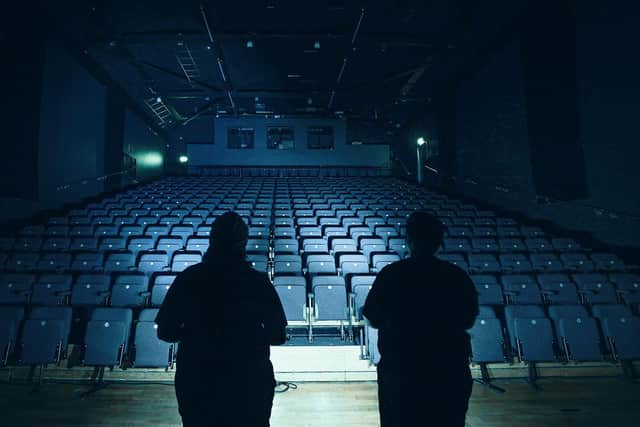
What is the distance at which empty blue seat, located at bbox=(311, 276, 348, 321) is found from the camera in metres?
3.58

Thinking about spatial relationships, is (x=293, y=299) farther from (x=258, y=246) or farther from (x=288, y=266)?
(x=258, y=246)

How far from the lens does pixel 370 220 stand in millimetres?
6539

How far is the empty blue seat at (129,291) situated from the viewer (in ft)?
11.9

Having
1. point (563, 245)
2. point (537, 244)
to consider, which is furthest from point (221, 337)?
point (563, 245)

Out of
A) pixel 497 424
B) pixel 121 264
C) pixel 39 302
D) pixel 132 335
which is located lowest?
pixel 497 424

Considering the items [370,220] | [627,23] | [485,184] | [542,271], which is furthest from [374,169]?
[542,271]

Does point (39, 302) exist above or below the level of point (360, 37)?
below

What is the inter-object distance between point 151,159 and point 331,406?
13.2 meters

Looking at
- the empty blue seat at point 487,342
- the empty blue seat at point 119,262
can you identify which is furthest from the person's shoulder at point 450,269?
the empty blue seat at point 119,262

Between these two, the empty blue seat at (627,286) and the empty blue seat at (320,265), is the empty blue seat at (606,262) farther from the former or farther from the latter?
the empty blue seat at (320,265)

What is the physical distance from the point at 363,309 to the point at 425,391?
1.24 feet

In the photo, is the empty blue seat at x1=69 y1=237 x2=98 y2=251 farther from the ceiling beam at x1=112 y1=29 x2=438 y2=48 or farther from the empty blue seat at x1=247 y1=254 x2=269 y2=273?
the ceiling beam at x1=112 y1=29 x2=438 y2=48

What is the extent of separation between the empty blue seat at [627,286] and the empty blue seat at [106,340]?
469 centimetres

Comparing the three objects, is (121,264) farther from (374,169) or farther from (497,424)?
(374,169)
